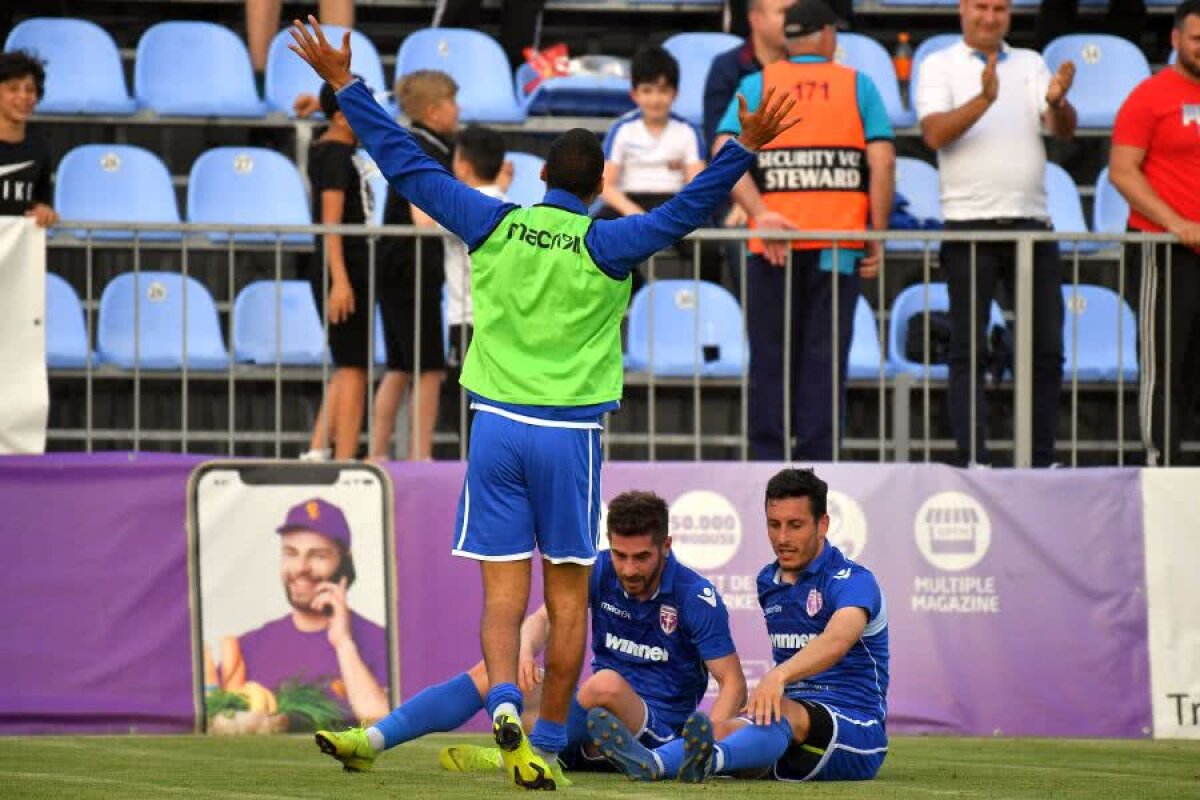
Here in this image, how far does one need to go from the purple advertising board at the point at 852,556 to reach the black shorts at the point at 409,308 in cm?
67

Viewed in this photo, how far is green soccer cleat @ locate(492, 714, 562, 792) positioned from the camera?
6449 millimetres

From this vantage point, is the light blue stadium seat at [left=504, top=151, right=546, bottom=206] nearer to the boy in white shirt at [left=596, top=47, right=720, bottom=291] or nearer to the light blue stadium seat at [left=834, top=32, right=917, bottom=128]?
the boy in white shirt at [left=596, top=47, right=720, bottom=291]

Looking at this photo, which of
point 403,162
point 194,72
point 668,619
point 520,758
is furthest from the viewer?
point 194,72

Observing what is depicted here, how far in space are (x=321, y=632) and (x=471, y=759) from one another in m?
2.93

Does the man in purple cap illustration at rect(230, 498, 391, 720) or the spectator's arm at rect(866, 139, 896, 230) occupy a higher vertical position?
the spectator's arm at rect(866, 139, 896, 230)

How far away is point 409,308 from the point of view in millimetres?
10898

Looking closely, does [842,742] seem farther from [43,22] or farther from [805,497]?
[43,22]

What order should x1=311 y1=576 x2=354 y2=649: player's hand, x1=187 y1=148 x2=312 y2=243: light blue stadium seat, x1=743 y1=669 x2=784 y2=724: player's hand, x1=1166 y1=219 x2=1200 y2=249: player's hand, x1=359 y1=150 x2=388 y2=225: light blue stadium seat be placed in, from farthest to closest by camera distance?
x1=187 y1=148 x2=312 y2=243: light blue stadium seat
x1=359 y1=150 x2=388 y2=225: light blue stadium seat
x1=1166 y1=219 x2=1200 y2=249: player's hand
x1=311 y1=576 x2=354 y2=649: player's hand
x1=743 y1=669 x2=784 y2=724: player's hand

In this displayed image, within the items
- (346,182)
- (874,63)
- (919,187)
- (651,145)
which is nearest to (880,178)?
(651,145)

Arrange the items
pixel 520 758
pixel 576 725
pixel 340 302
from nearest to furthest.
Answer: pixel 520 758
pixel 576 725
pixel 340 302

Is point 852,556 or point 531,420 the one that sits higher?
point 531,420

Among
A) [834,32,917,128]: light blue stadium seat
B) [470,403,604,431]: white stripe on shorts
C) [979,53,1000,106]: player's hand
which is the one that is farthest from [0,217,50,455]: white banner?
[834,32,917,128]: light blue stadium seat

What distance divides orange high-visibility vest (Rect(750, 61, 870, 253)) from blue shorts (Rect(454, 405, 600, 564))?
383 cm

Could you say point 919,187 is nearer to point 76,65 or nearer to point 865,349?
point 865,349
